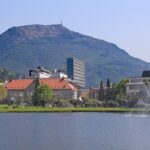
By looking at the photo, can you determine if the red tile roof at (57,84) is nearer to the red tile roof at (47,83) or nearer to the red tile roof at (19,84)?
the red tile roof at (47,83)

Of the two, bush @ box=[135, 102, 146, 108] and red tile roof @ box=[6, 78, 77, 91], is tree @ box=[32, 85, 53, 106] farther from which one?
red tile roof @ box=[6, 78, 77, 91]

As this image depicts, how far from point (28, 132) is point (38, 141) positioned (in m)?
7.27

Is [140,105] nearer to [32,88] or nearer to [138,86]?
[138,86]

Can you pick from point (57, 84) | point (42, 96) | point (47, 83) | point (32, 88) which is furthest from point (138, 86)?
point (42, 96)

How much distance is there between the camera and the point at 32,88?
141m

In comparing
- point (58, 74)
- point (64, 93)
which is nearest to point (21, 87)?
point (64, 93)

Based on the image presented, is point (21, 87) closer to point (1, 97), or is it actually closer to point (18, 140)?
point (1, 97)

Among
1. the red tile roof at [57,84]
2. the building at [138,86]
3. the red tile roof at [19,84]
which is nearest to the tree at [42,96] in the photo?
the building at [138,86]

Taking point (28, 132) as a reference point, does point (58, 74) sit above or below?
above

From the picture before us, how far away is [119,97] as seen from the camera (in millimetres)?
113625

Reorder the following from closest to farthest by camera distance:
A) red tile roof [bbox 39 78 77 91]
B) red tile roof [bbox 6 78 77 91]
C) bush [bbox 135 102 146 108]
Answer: bush [bbox 135 102 146 108]
red tile roof [bbox 39 78 77 91]
red tile roof [bbox 6 78 77 91]

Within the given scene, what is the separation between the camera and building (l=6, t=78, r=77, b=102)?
13812 cm

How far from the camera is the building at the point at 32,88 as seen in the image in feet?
453

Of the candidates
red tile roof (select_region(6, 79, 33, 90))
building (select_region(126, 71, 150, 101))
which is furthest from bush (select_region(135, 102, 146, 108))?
red tile roof (select_region(6, 79, 33, 90))
